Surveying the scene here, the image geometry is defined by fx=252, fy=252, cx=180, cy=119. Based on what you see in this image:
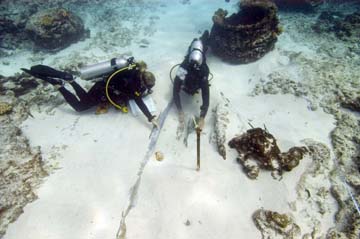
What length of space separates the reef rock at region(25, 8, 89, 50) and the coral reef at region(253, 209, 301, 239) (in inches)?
393

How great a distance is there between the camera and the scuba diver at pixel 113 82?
18.8ft

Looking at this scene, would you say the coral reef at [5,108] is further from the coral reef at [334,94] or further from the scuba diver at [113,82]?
the coral reef at [334,94]

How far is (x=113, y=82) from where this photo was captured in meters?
5.86

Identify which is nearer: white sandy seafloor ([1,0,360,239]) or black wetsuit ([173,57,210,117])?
white sandy seafloor ([1,0,360,239])

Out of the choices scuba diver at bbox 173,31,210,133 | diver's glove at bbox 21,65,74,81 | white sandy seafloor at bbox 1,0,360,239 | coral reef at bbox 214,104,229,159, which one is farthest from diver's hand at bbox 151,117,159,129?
diver's glove at bbox 21,65,74,81

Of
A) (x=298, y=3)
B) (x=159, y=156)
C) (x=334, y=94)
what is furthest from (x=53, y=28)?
(x=298, y=3)

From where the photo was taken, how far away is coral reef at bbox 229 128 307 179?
492cm

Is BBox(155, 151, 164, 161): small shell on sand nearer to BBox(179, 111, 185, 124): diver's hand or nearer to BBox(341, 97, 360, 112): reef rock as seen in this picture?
BBox(179, 111, 185, 124): diver's hand

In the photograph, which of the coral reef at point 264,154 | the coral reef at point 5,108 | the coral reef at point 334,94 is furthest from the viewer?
the coral reef at point 5,108

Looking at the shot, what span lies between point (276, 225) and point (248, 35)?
18.4 feet

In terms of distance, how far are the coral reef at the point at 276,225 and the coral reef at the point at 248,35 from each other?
533cm

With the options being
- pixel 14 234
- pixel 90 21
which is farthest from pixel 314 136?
pixel 90 21

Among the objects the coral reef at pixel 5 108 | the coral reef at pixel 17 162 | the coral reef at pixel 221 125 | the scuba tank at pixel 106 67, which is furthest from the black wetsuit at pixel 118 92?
the coral reef at pixel 221 125

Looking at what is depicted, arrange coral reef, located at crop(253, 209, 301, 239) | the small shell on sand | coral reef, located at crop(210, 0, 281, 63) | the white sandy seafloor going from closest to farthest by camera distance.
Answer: coral reef, located at crop(253, 209, 301, 239) < the white sandy seafloor < the small shell on sand < coral reef, located at crop(210, 0, 281, 63)
